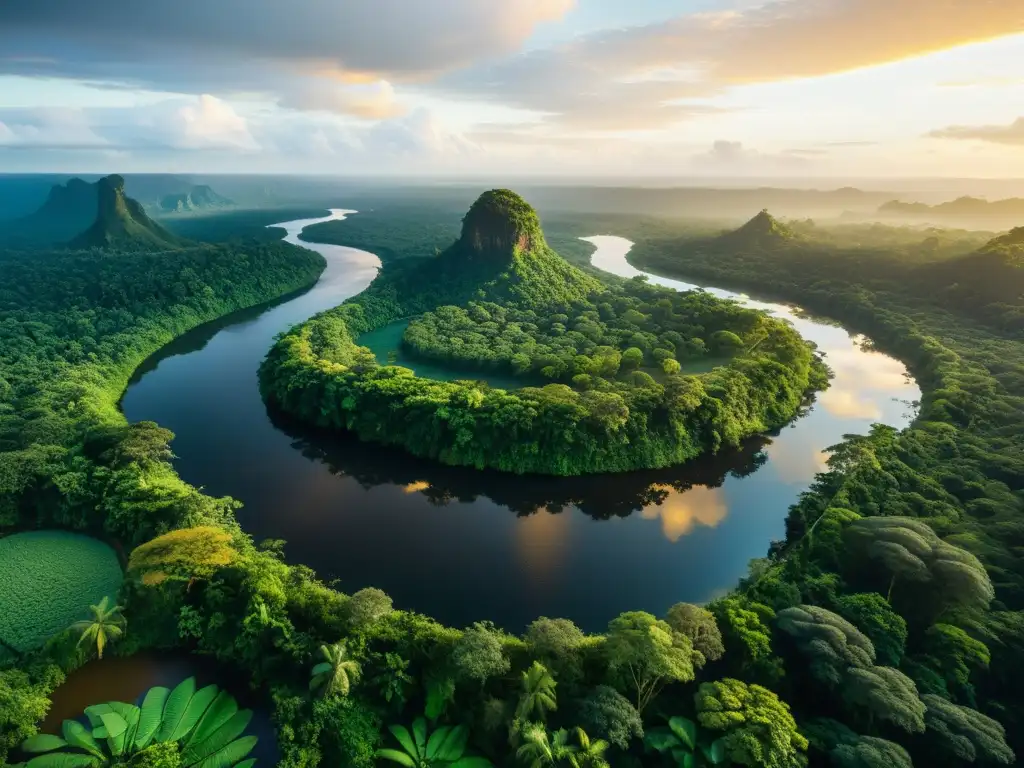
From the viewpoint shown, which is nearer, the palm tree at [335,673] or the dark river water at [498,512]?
the palm tree at [335,673]

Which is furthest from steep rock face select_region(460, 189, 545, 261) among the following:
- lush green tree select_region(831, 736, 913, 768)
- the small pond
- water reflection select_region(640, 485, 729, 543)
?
lush green tree select_region(831, 736, 913, 768)

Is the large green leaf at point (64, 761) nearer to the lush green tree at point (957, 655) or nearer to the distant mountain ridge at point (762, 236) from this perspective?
the lush green tree at point (957, 655)

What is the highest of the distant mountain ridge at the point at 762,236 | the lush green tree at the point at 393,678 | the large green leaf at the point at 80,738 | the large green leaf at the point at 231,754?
the distant mountain ridge at the point at 762,236

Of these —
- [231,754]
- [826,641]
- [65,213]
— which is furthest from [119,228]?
[826,641]

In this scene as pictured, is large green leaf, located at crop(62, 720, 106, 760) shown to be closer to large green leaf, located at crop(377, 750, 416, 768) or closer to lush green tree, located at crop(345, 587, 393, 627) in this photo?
lush green tree, located at crop(345, 587, 393, 627)

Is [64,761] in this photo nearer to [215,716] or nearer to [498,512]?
[215,716]

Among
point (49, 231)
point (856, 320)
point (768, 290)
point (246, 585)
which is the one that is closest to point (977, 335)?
point (856, 320)

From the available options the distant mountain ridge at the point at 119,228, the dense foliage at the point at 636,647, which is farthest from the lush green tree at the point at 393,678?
the distant mountain ridge at the point at 119,228
